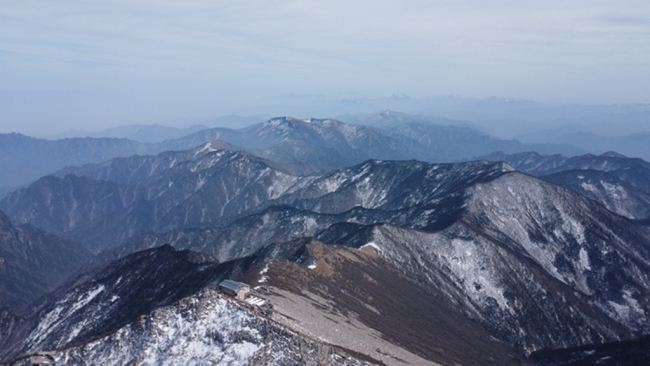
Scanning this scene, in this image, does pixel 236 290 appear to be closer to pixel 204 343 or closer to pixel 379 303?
pixel 204 343

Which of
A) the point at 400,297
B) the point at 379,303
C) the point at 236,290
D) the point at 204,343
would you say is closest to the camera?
the point at 204,343

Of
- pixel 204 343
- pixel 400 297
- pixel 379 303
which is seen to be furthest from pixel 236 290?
pixel 400 297

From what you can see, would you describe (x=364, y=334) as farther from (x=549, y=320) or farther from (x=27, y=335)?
(x=27, y=335)

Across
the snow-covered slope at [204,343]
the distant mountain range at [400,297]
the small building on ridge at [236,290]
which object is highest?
the small building on ridge at [236,290]

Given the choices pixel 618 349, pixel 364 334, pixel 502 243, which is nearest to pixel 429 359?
pixel 364 334

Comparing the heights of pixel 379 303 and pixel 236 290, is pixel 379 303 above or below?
below

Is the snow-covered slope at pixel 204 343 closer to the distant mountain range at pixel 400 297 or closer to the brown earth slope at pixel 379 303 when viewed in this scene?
the distant mountain range at pixel 400 297

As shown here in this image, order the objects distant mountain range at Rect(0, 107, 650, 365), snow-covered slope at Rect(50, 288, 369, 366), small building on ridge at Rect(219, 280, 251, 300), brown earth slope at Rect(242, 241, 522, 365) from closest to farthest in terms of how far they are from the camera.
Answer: snow-covered slope at Rect(50, 288, 369, 366), distant mountain range at Rect(0, 107, 650, 365), small building on ridge at Rect(219, 280, 251, 300), brown earth slope at Rect(242, 241, 522, 365)

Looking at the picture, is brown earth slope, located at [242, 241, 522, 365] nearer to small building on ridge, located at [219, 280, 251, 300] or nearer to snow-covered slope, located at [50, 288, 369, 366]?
small building on ridge, located at [219, 280, 251, 300]

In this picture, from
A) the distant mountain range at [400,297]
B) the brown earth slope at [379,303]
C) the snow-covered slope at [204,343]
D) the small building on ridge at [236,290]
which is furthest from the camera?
the brown earth slope at [379,303]

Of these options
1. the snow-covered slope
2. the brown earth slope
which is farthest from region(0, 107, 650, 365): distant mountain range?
the brown earth slope

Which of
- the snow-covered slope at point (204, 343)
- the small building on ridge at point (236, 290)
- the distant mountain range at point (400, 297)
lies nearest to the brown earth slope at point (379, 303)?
the distant mountain range at point (400, 297)
